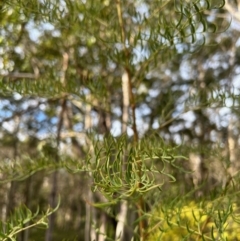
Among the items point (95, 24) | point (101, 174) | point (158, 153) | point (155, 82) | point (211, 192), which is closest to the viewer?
point (101, 174)

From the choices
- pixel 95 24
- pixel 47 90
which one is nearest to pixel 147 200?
pixel 47 90

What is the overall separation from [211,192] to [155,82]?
8.22 meters

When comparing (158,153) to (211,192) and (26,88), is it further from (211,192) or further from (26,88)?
(26,88)

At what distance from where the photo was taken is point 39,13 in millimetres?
1256

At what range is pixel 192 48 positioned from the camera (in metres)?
1.37

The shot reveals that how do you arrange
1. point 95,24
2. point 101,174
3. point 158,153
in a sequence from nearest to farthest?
point 101,174 < point 158,153 < point 95,24

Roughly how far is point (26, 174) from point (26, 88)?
296mm

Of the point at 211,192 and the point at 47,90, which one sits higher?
the point at 47,90

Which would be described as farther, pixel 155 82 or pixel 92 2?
pixel 155 82

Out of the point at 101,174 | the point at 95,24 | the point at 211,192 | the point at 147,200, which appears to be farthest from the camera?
the point at 95,24

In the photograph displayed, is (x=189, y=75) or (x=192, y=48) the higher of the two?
(x=189, y=75)

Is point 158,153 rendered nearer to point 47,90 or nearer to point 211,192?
point 211,192

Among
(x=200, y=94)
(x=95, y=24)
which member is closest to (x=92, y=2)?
(x=95, y=24)

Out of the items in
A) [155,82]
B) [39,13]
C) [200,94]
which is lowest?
[200,94]
